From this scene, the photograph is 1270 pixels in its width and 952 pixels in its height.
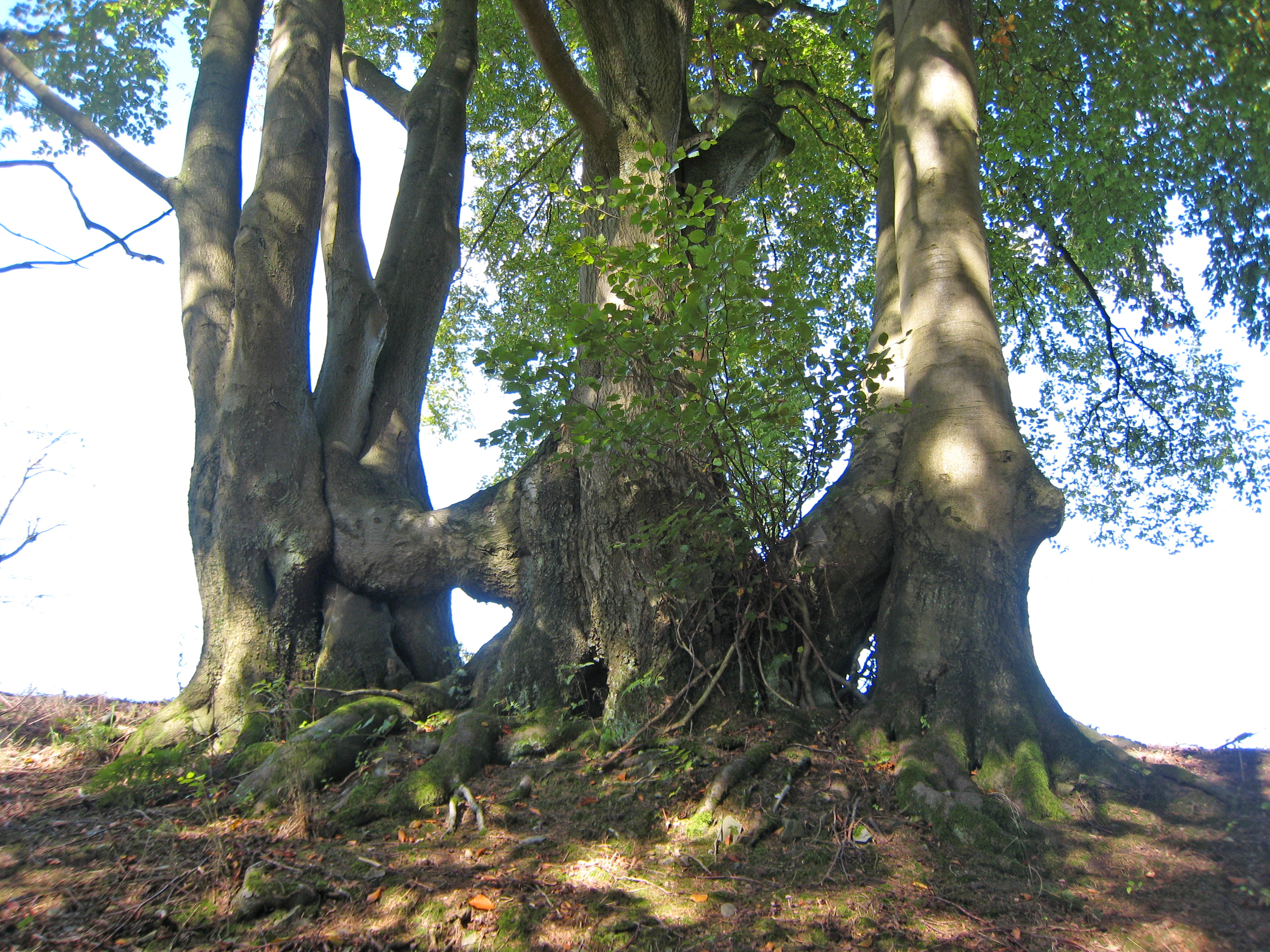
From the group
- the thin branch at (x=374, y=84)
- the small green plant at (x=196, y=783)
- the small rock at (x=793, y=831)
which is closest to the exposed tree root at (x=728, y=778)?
the small rock at (x=793, y=831)

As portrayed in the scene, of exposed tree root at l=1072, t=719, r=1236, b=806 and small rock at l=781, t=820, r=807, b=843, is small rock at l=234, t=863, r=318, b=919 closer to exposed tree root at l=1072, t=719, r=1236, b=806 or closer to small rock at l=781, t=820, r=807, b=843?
small rock at l=781, t=820, r=807, b=843

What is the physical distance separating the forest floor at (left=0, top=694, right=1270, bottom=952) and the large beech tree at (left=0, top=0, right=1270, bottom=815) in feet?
1.47

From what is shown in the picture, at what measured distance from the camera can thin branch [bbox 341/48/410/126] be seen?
27.8 ft

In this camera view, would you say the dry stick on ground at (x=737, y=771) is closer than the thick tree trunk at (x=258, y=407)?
Yes

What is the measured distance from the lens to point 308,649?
5.57 m

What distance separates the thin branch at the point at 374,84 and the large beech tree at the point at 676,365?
34mm

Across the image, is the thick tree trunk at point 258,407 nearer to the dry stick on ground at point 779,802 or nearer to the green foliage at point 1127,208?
the dry stick on ground at point 779,802

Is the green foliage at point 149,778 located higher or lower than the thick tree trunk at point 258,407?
lower

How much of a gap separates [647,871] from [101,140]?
7.30 meters

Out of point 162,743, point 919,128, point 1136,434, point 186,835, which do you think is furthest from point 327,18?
point 1136,434

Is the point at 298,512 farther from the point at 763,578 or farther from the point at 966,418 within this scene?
the point at 966,418

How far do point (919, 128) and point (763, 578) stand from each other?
12.0ft

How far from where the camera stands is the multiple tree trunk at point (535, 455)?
14.4 ft

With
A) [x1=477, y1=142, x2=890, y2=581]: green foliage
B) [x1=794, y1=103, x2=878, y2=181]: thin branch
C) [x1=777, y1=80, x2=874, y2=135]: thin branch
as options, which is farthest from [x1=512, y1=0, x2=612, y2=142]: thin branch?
[x1=794, y1=103, x2=878, y2=181]: thin branch
